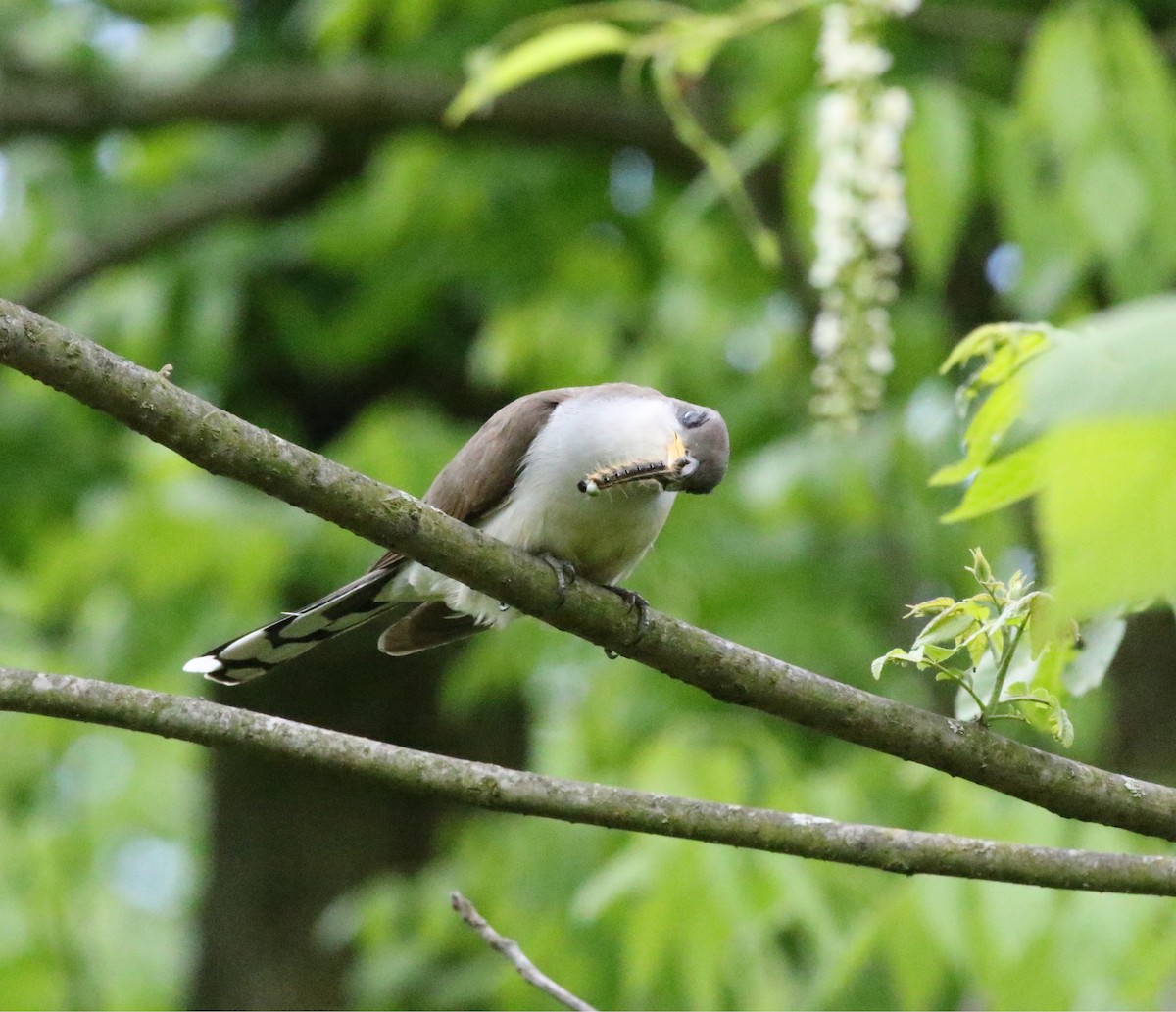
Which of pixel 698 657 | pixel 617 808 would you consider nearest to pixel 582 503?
pixel 698 657

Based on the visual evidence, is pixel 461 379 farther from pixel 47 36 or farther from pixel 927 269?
pixel 927 269

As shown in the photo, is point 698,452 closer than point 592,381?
Yes

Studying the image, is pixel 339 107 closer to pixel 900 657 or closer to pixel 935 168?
pixel 935 168

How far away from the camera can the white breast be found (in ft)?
11.7

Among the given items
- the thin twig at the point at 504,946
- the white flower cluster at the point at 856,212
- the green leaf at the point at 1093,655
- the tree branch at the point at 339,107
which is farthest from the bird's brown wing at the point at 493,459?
the tree branch at the point at 339,107

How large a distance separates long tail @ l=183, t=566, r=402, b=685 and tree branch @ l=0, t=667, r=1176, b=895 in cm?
116

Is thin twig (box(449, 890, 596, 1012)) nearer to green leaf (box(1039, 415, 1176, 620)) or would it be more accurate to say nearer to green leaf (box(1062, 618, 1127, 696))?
green leaf (box(1062, 618, 1127, 696))

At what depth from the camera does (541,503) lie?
3.64 m

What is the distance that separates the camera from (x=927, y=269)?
4.49 m

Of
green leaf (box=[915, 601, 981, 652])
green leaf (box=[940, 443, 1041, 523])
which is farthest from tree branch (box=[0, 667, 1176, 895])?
green leaf (box=[940, 443, 1041, 523])

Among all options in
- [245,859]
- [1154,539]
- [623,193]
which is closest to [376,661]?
[245,859]

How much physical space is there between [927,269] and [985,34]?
63.3 inches

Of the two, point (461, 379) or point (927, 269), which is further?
point (461, 379)

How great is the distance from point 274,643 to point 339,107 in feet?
13.3
